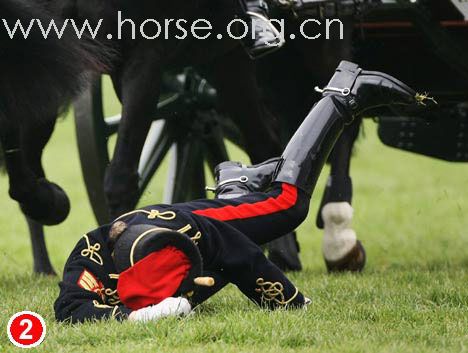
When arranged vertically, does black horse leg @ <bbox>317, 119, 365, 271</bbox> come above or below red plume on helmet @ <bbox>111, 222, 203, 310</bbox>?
below

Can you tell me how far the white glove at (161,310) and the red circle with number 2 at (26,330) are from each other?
0.24m

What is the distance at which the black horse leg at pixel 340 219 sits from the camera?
17.1 feet

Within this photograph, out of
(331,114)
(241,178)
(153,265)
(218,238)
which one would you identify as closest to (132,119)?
(241,178)

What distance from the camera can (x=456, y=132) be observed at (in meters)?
5.48

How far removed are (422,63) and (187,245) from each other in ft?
8.39

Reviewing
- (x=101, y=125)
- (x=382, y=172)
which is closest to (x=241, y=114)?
(x=101, y=125)

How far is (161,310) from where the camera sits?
128 inches

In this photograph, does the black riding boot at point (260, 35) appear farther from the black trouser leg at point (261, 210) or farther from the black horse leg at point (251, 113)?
the black trouser leg at point (261, 210)

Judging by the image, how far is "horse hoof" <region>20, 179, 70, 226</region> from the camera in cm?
482

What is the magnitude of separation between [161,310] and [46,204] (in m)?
1.71

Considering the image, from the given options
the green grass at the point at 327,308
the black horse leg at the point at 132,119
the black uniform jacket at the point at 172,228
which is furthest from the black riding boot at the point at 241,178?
the black horse leg at the point at 132,119

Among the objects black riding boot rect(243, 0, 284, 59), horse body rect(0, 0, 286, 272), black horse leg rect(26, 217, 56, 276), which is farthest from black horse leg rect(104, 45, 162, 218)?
black horse leg rect(26, 217, 56, 276)

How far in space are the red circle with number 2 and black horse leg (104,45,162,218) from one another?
44.9 inches

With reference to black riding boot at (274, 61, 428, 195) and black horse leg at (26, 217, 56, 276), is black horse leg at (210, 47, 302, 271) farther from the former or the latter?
black riding boot at (274, 61, 428, 195)
